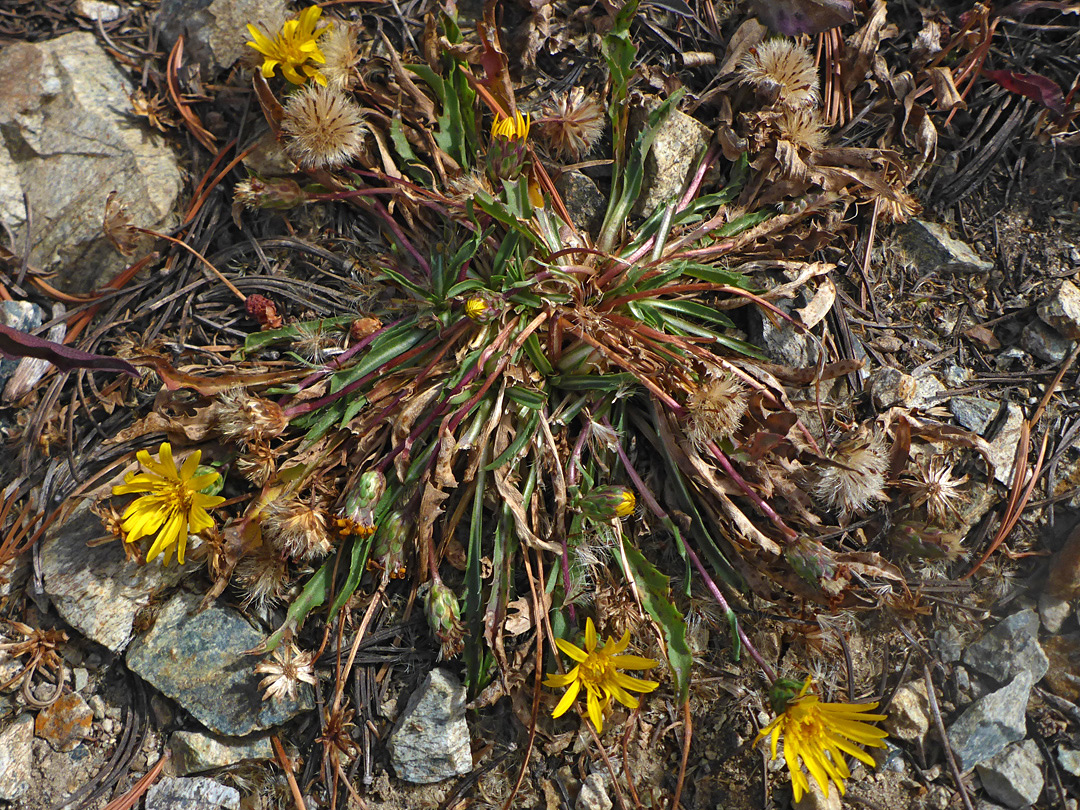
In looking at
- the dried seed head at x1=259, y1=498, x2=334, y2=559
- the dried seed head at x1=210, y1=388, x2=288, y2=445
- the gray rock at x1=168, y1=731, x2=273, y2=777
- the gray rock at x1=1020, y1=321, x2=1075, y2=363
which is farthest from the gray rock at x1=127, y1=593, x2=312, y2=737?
the gray rock at x1=1020, y1=321, x2=1075, y2=363

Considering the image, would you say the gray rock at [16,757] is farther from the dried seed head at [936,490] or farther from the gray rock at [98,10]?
the dried seed head at [936,490]

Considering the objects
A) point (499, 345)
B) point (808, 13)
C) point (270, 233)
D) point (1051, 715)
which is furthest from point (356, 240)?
point (1051, 715)

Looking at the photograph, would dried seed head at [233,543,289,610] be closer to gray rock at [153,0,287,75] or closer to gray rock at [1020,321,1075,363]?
gray rock at [153,0,287,75]

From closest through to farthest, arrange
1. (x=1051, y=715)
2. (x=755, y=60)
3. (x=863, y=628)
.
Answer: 1. (x=1051, y=715)
2. (x=863, y=628)
3. (x=755, y=60)

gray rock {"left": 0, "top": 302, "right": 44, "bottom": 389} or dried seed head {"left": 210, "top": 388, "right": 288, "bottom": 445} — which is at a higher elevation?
dried seed head {"left": 210, "top": 388, "right": 288, "bottom": 445}

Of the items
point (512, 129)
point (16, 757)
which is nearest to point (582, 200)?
point (512, 129)

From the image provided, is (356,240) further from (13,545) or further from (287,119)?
(13,545)

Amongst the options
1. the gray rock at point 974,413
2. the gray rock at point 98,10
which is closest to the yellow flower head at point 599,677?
the gray rock at point 974,413
